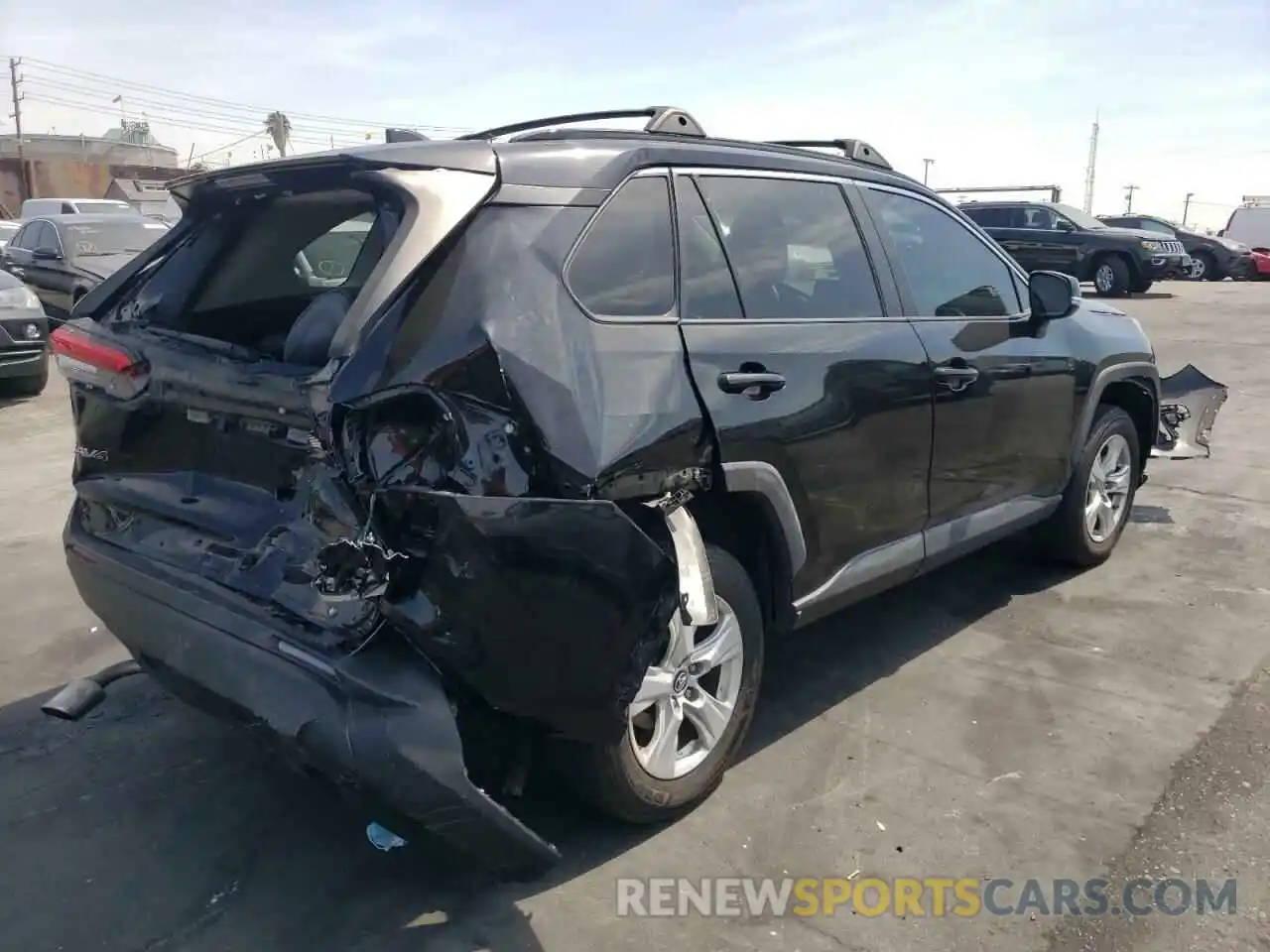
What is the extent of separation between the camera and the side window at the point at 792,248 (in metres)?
3.22

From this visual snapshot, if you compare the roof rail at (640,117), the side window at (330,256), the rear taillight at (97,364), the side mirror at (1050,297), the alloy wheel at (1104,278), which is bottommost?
the alloy wheel at (1104,278)

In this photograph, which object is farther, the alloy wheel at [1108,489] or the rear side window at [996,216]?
the rear side window at [996,216]

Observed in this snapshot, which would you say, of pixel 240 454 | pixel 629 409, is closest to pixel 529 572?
pixel 629 409

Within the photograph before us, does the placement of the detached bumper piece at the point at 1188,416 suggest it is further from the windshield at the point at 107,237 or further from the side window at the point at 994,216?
the side window at the point at 994,216

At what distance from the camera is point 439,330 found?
2.36m

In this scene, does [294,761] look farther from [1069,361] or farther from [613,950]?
[1069,361]

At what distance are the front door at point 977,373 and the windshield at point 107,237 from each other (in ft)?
35.9

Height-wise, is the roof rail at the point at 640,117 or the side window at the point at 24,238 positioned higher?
the roof rail at the point at 640,117

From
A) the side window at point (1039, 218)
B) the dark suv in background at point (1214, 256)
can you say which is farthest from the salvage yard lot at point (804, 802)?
the dark suv in background at point (1214, 256)

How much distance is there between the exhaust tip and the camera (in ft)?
10.3

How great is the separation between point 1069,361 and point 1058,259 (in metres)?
17.0

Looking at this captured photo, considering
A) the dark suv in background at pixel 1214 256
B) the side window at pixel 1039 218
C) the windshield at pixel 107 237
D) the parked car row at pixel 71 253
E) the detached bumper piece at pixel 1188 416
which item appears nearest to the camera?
the detached bumper piece at pixel 1188 416

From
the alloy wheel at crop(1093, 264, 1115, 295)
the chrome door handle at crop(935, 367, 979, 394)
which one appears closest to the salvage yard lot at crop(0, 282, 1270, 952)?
the chrome door handle at crop(935, 367, 979, 394)

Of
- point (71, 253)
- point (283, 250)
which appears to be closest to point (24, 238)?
point (71, 253)
